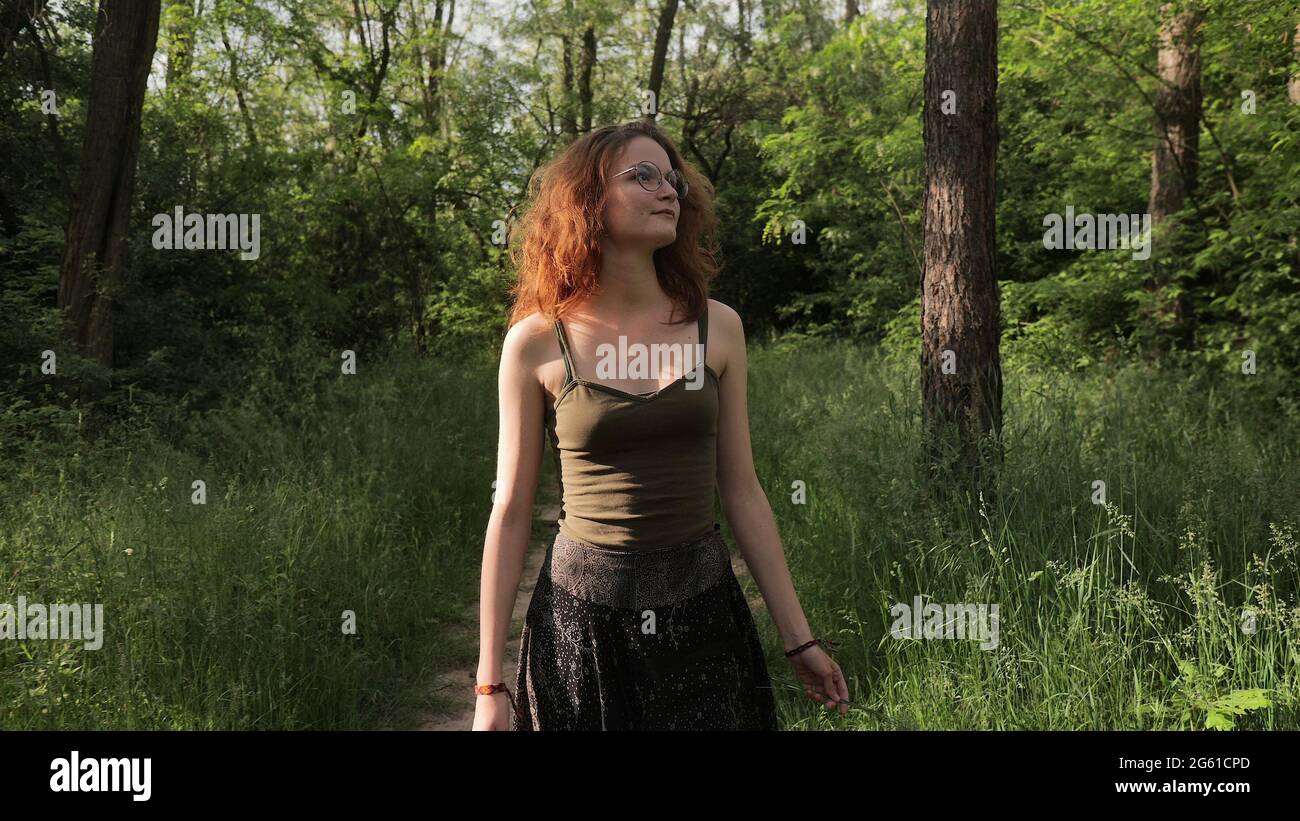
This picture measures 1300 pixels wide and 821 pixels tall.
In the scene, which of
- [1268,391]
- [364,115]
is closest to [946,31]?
[1268,391]

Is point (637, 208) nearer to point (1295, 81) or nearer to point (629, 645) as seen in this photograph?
point (629, 645)

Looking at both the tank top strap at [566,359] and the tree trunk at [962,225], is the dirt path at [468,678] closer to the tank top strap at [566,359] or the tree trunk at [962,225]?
the tank top strap at [566,359]

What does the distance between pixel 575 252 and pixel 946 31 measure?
3.57 m

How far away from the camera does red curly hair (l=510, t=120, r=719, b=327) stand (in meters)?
2.09

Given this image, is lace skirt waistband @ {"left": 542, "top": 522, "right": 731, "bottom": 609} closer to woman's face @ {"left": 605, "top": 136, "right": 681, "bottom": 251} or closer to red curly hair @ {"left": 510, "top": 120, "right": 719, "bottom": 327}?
red curly hair @ {"left": 510, "top": 120, "right": 719, "bottom": 327}

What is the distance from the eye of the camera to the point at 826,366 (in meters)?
12.6

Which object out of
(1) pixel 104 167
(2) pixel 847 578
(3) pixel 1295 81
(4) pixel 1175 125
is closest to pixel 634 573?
(2) pixel 847 578

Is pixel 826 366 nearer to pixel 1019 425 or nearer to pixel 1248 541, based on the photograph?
pixel 1019 425

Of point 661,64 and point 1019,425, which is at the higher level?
point 661,64

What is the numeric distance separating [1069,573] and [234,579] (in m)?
3.62

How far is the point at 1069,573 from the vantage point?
11.3ft

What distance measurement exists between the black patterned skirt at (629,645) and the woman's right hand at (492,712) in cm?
10

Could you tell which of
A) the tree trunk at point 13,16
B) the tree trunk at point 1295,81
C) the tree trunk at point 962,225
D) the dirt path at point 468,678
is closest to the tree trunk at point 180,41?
the tree trunk at point 13,16

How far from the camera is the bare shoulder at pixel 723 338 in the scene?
2.12 metres
